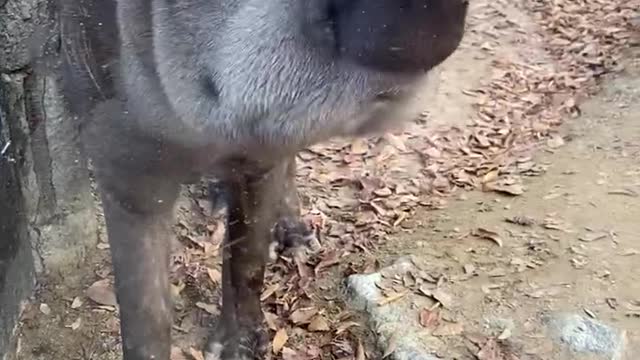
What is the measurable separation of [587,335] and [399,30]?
128 cm

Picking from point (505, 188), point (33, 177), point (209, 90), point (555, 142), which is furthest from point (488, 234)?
point (209, 90)

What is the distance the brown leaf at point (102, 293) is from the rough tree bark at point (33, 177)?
0.10m

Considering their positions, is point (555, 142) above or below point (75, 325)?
above

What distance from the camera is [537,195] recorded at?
284 cm

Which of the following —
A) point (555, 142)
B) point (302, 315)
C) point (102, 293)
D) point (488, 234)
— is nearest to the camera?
point (102, 293)

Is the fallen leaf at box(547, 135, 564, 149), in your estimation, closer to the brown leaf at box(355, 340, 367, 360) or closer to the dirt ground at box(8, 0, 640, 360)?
the dirt ground at box(8, 0, 640, 360)

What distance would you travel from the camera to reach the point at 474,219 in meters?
2.81

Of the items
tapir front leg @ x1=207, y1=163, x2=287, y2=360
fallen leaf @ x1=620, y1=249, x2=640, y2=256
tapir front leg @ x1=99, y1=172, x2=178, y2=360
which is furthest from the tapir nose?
fallen leaf @ x1=620, y1=249, x2=640, y2=256

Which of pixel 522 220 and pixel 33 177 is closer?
pixel 33 177

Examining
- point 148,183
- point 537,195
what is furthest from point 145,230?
point 537,195

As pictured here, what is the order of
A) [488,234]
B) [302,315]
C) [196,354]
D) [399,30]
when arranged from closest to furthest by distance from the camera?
[399,30] < [196,354] < [302,315] < [488,234]

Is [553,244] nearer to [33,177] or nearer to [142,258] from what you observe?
[142,258]

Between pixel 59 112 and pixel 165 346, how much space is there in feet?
1.56

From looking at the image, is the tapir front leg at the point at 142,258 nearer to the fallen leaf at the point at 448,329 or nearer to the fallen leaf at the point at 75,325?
the fallen leaf at the point at 75,325
